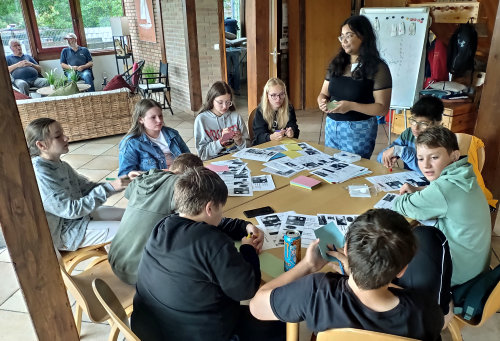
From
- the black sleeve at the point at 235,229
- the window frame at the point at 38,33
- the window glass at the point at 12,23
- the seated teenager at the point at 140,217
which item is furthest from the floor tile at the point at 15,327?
the window frame at the point at 38,33

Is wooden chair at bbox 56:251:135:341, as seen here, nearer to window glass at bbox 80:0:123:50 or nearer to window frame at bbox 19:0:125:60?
window frame at bbox 19:0:125:60

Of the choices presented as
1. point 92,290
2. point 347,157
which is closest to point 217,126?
point 347,157

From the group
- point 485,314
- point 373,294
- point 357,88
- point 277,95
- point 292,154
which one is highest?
point 357,88

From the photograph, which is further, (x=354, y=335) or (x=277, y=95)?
(x=277, y=95)

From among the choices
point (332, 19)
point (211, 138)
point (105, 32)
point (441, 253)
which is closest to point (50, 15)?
point (105, 32)

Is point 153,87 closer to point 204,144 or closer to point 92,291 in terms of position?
point 204,144

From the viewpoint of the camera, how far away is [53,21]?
29.9 ft

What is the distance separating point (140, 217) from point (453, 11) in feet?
15.1

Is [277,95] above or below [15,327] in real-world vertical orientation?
above

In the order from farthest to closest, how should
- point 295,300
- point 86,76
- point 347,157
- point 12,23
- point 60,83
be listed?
point 12,23, point 86,76, point 60,83, point 347,157, point 295,300

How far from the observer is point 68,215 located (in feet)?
7.02

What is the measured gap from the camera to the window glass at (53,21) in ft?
29.3

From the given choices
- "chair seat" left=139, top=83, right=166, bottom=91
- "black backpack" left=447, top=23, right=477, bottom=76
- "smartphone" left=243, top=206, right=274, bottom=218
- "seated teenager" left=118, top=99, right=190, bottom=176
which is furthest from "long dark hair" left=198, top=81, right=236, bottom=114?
"chair seat" left=139, top=83, right=166, bottom=91

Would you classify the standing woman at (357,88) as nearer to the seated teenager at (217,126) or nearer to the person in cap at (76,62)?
the seated teenager at (217,126)
